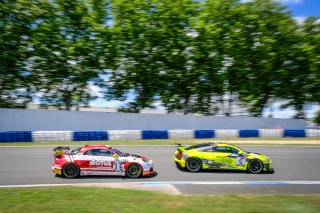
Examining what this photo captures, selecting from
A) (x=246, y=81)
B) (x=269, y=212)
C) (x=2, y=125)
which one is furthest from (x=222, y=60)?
(x=269, y=212)

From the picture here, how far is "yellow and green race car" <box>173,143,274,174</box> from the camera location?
12742mm

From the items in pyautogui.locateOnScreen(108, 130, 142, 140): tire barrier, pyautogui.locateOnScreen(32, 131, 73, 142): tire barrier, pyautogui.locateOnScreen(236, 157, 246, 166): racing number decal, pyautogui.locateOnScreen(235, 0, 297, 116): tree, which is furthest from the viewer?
pyautogui.locateOnScreen(235, 0, 297, 116): tree

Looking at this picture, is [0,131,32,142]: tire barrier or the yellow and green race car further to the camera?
[0,131,32,142]: tire barrier

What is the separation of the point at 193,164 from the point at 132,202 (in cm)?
511

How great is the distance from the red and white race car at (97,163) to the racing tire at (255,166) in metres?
3.91

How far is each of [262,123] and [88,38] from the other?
16264mm

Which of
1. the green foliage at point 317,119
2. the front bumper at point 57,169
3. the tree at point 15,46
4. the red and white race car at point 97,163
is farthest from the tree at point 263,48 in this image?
the front bumper at point 57,169

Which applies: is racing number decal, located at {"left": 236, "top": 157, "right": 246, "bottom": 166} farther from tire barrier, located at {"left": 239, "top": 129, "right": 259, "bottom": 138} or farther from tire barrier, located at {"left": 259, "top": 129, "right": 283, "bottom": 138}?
tire barrier, located at {"left": 259, "top": 129, "right": 283, "bottom": 138}

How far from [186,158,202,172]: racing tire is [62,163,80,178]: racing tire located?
4035mm

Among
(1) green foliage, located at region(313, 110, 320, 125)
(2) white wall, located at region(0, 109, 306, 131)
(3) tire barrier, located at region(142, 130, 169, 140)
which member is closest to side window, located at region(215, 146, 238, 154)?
(3) tire barrier, located at region(142, 130, 169, 140)

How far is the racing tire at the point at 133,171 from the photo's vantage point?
11523 mm

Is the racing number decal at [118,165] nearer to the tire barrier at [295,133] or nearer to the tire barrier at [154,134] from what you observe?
the tire barrier at [154,134]

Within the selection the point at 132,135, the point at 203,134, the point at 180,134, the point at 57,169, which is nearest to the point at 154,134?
the point at 132,135

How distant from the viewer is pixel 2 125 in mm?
23312
